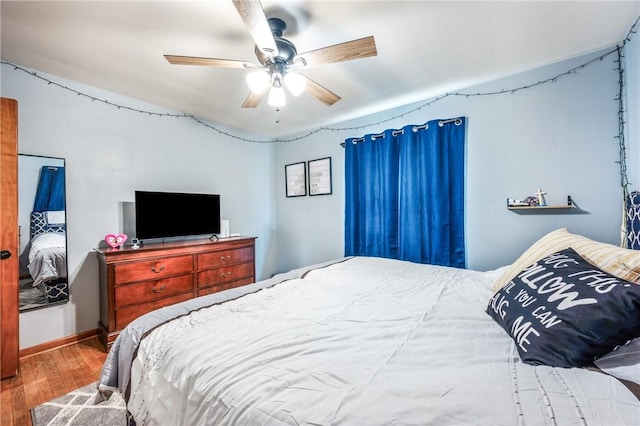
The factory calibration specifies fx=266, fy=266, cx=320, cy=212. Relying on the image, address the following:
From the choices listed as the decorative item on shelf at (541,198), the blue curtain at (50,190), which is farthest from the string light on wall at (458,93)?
the blue curtain at (50,190)

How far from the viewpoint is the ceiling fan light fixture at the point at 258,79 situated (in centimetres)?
169

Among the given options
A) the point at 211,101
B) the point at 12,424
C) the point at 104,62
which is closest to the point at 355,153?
the point at 211,101

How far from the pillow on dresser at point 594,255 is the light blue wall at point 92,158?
334cm

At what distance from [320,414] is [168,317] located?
0.90 metres

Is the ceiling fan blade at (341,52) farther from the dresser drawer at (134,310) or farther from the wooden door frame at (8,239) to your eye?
the dresser drawer at (134,310)

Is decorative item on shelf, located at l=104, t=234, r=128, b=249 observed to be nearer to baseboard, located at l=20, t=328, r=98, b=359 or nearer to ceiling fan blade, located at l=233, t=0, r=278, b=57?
baseboard, located at l=20, t=328, r=98, b=359

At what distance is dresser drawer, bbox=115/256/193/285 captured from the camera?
2355 millimetres

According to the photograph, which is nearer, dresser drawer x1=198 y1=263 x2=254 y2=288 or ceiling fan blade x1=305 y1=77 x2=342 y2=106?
ceiling fan blade x1=305 y1=77 x2=342 y2=106

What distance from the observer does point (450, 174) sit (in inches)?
A: 104

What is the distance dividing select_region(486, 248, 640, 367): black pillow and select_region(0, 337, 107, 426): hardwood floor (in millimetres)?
2591

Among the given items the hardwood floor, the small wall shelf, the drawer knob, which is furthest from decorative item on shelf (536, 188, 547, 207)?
the hardwood floor

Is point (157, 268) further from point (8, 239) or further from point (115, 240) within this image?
point (8, 239)

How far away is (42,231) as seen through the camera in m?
2.30

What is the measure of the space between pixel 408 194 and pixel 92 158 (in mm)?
3204
